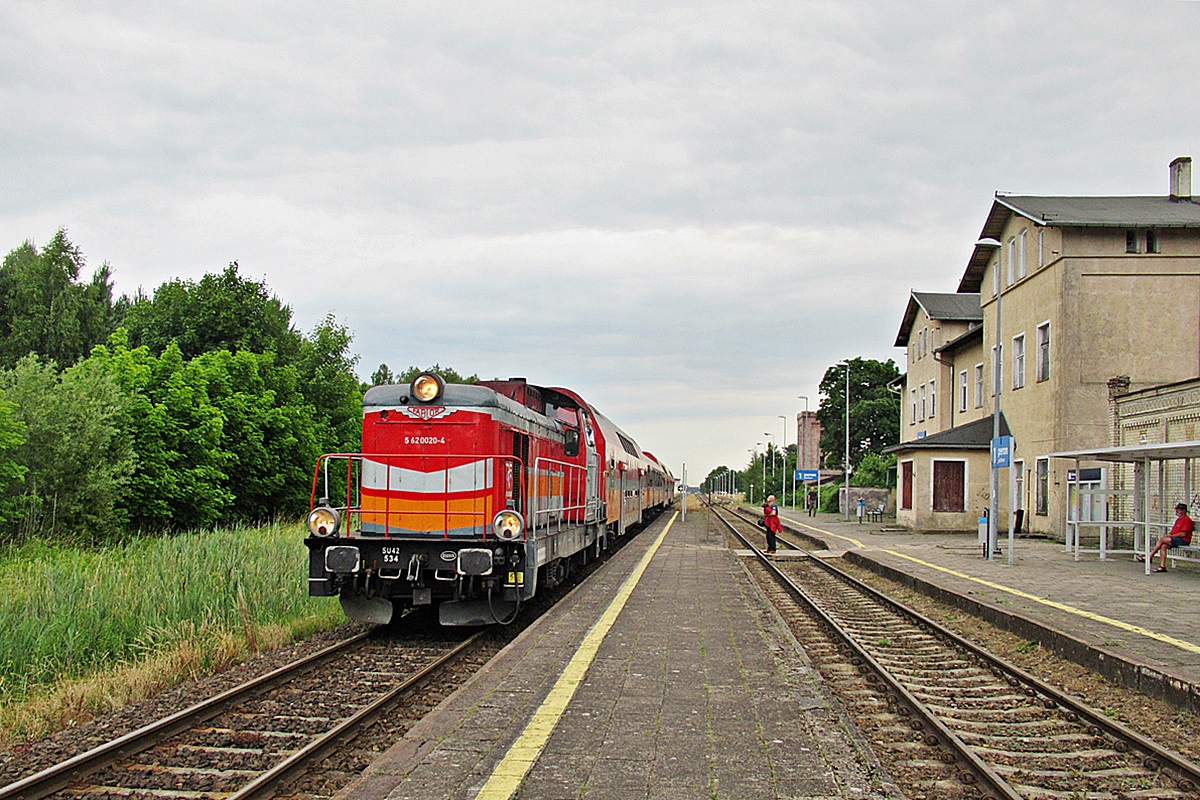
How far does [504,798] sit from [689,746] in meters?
1.58

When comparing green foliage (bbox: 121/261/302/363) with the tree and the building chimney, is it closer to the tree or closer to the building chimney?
the building chimney

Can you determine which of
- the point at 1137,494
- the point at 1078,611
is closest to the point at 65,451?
the point at 1078,611

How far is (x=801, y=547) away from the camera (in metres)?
30.5

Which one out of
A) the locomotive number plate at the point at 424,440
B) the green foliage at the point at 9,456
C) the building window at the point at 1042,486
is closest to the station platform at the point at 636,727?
the locomotive number plate at the point at 424,440

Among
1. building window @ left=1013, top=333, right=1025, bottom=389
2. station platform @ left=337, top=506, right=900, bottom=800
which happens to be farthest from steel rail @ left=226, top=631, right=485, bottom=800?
building window @ left=1013, top=333, right=1025, bottom=389

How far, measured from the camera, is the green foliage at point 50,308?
4559cm

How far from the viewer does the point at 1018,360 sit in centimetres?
3098

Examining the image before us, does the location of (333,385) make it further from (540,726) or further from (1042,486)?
(540,726)

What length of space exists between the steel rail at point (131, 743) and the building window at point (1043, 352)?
25776mm

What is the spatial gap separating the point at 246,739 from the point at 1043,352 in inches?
1090

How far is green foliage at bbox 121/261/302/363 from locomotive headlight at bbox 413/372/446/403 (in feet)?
109

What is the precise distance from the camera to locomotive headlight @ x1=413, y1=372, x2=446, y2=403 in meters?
11.3

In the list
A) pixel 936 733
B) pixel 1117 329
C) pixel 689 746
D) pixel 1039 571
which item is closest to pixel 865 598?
pixel 1039 571

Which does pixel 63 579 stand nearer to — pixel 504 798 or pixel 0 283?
pixel 504 798
